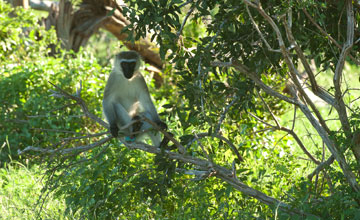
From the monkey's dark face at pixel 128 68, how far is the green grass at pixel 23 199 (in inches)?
51.3

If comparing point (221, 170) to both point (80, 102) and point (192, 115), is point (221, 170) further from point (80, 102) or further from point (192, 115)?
point (80, 102)

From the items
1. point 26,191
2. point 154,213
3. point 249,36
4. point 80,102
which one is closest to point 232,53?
point 249,36

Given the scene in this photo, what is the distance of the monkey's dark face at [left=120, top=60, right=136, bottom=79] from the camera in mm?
5117

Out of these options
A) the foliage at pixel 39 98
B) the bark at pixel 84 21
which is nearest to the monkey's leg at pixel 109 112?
the foliage at pixel 39 98

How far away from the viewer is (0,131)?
680 centimetres

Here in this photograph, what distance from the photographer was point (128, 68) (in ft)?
16.9

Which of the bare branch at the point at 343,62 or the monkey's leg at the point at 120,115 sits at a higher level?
the bare branch at the point at 343,62

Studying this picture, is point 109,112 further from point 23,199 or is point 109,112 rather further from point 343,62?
point 343,62

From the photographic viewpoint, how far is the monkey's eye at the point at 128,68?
16.8 ft

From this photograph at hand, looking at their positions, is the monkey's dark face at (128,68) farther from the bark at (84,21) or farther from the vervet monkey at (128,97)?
the bark at (84,21)

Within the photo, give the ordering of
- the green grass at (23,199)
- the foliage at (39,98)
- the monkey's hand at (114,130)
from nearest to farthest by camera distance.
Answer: the green grass at (23,199) < the monkey's hand at (114,130) < the foliage at (39,98)

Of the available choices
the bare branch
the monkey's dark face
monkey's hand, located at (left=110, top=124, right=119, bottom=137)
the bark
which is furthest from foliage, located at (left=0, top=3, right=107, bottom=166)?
the bare branch

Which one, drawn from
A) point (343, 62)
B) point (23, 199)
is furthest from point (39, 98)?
point (343, 62)

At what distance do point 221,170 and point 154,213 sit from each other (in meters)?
1.14
